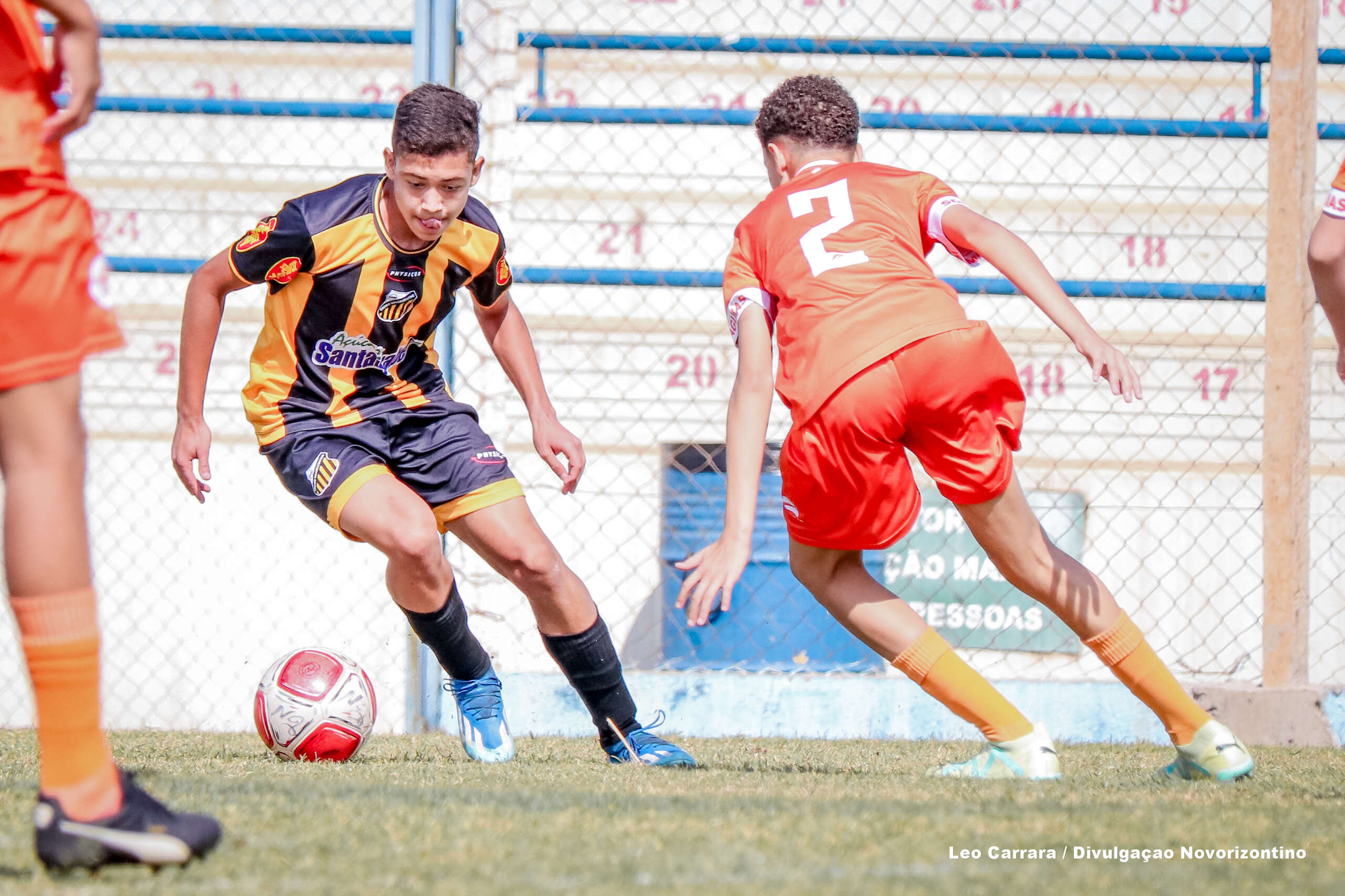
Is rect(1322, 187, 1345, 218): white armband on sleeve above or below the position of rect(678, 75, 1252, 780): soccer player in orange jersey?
above

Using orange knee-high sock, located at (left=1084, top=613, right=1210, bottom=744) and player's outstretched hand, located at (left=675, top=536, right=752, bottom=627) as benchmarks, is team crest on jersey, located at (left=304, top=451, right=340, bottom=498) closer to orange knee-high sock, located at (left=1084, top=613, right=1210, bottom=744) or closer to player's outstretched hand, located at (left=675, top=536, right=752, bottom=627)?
player's outstretched hand, located at (left=675, top=536, right=752, bottom=627)

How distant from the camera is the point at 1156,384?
15.6 ft

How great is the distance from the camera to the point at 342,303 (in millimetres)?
2881

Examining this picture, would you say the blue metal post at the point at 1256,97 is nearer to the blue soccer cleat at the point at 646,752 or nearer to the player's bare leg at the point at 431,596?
the blue soccer cleat at the point at 646,752

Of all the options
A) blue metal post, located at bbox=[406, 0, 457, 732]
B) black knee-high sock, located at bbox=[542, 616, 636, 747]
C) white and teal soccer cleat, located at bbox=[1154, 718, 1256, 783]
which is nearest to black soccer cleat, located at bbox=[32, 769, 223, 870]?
black knee-high sock, located at bbox=[542, 616, 636, 747]

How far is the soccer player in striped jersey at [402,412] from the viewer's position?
2.77 metres

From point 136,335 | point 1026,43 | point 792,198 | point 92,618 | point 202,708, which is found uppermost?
point 1026,43

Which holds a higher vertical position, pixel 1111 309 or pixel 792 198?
pixel 792 198

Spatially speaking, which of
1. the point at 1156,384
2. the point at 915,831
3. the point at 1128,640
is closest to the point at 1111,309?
the point at 1156,384

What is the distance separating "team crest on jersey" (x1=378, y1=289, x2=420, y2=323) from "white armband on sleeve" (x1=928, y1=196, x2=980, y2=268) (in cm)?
121

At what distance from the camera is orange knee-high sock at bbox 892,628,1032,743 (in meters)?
2.45

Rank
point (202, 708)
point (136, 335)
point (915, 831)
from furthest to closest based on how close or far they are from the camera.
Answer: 1. point (136, 335)
2. point (202, 708)
3. point (915, 831)

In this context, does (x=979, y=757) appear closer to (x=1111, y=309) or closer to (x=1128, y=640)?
(x=1128, y=640)

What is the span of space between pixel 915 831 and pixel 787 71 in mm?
3883
